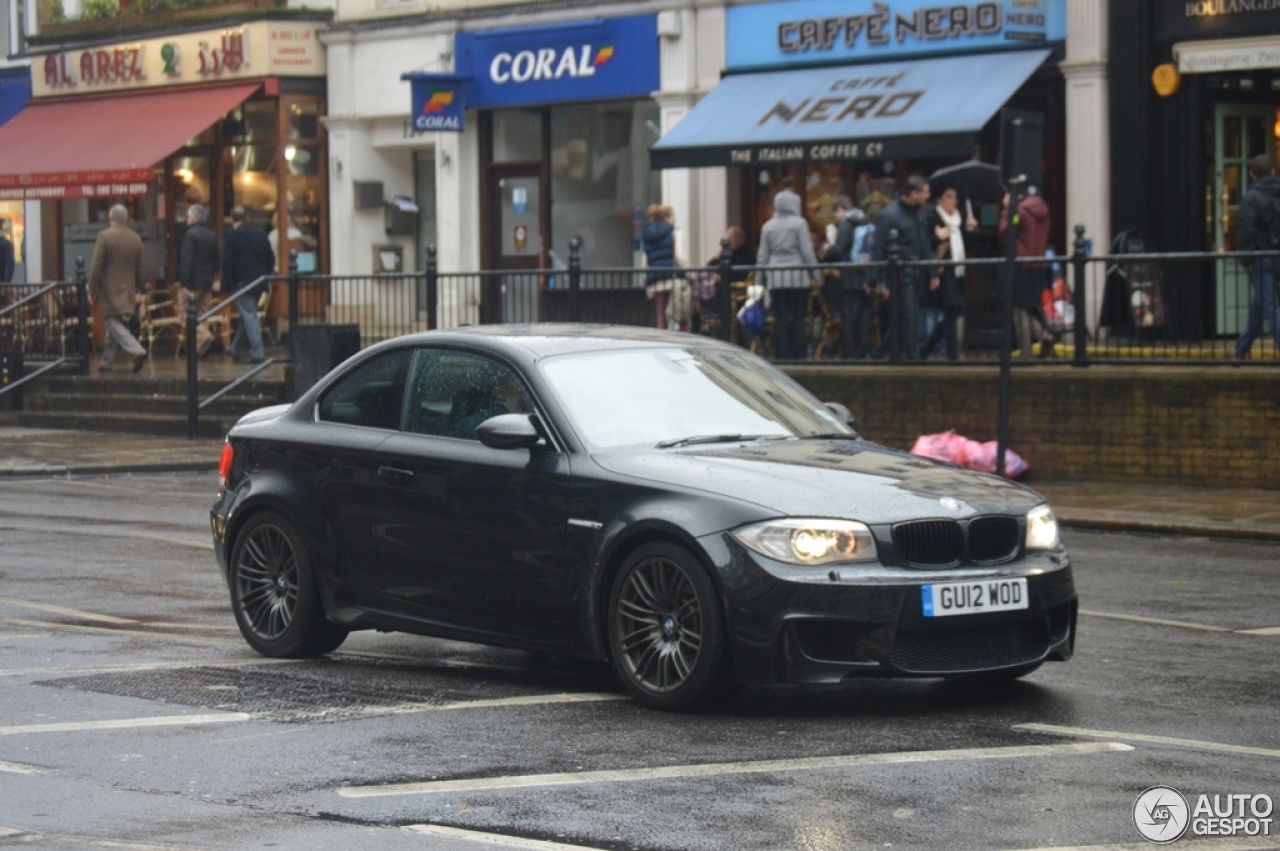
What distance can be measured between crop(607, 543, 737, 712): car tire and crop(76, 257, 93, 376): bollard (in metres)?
19.8

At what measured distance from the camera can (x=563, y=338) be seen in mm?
9305

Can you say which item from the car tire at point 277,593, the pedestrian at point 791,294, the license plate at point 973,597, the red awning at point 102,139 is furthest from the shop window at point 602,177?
the license plate at point 973,597

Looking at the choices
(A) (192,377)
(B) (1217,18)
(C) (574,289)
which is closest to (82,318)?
(A) (192,377)

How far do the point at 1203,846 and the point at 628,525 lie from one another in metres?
2.85

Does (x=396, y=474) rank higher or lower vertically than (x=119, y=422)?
higher

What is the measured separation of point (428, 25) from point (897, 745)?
24.3 meters

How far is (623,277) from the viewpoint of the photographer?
851 inches

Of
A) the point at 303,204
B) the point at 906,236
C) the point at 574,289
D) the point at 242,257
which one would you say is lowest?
the point at 574,289

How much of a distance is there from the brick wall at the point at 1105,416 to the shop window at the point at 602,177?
974cm

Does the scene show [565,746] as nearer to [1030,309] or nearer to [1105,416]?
[1105,416]

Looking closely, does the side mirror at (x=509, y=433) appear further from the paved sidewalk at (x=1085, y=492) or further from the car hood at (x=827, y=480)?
the paved sidewalk at (x=1085, y=492)

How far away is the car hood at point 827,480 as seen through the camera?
7.88m

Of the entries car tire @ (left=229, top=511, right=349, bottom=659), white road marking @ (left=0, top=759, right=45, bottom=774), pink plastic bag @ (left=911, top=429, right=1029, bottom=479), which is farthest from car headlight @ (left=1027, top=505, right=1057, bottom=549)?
pink plastic bag @ (left=911, top=429, right=1029, bottom=479)

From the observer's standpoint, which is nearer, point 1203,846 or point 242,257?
point 1203,846
